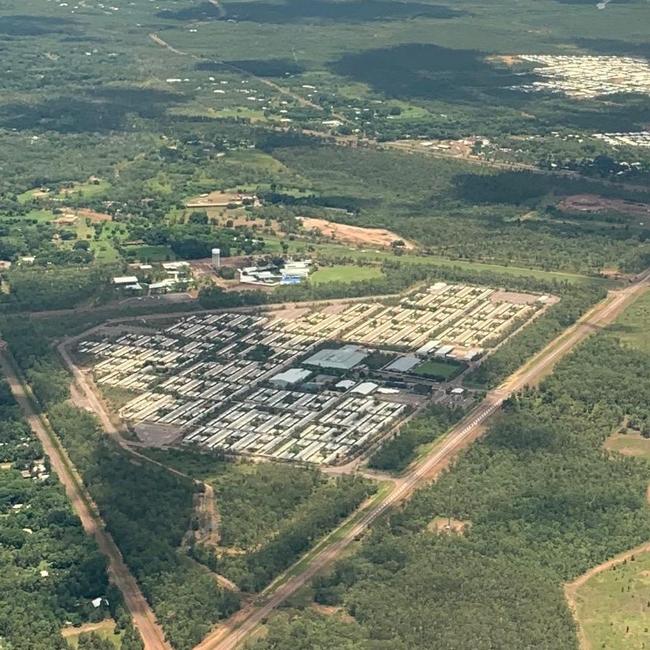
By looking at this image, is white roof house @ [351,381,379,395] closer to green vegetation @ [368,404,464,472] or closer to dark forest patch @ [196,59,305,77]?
green vegetation @ [368,404,464,472]

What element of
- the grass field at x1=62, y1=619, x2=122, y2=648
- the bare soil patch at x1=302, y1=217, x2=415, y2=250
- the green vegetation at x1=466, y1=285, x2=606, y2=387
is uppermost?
the grass field at x1=62, y1=619, x2=122, y2=648

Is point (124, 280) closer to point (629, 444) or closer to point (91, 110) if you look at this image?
point (629, 444)

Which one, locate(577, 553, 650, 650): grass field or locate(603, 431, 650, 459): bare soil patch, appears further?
locate(603, 431, 650, 459): bare soil patch

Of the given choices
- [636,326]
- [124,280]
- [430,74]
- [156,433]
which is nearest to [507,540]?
[156,433]

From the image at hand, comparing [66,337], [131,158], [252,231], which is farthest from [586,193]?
[66,337]

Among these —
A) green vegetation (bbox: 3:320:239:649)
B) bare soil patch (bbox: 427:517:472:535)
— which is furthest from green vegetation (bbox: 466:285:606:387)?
green vegetation (bbox: 3:320:239:649)

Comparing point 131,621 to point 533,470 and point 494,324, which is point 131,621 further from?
point 494,324
